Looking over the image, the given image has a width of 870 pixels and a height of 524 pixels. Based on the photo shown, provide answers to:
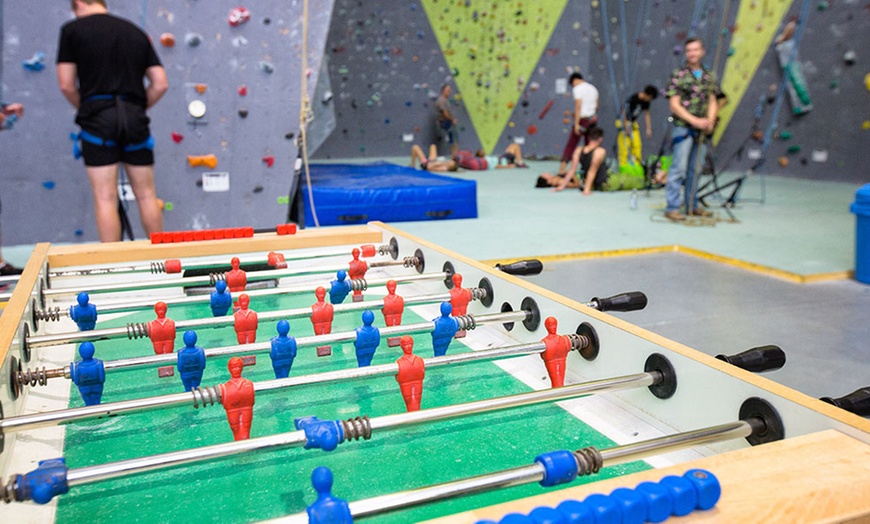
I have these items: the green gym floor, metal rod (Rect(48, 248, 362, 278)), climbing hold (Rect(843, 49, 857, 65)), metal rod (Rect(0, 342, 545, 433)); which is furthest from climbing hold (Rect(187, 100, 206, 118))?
climbing hold (Rect(843, 49, 857, 65))

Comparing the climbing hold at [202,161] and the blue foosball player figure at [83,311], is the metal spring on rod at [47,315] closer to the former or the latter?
the blue foosball player figure at [83,311]

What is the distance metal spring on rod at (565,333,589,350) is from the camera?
116 centimetres

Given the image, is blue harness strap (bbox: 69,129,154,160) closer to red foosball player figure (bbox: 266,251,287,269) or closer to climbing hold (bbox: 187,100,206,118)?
climbing hold (bbox: 187,100,206,118)

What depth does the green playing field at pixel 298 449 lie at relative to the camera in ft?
2.85

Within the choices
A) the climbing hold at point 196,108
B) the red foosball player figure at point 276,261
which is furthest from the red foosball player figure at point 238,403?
the climbing hold at point 196,108

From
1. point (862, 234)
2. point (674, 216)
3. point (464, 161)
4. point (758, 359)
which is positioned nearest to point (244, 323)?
point (758, 359)

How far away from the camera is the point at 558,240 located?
436cm

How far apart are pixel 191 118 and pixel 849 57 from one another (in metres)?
7.09

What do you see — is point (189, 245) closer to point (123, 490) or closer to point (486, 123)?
point (123, 490)

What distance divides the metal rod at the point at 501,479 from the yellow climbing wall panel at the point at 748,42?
860cm

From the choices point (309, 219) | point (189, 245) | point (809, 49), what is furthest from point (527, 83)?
point (189, 245)

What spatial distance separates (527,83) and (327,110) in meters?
5.03

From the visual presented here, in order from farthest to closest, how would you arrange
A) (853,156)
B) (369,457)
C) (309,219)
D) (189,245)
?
1. (853,156)
2. (309,219)
3. (189,245)
4. (369,457)

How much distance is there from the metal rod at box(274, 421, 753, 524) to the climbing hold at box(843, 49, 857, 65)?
8.15m
